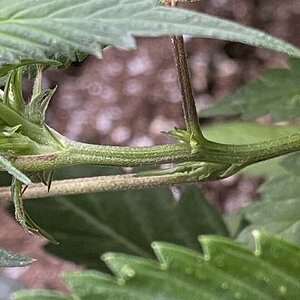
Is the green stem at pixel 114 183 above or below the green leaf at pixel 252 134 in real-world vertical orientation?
above

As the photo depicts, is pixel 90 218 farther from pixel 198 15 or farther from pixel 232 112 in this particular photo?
pixel 198 15

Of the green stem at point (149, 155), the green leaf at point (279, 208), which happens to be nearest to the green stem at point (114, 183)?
the green stem at point (149, 155)

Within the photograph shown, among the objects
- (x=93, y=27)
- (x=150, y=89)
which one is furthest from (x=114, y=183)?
(x=150, y=89)

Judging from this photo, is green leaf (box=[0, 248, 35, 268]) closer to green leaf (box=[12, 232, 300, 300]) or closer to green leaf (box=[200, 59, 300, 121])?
green leaf (box=[12, 232, 300, 300])

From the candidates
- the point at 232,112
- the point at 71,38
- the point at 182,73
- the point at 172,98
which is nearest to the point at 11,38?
the point at 71,38

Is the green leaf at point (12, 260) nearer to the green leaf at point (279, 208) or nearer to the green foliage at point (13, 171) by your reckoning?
the green foliage at point (13, 171)

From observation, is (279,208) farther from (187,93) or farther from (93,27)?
(93,27)

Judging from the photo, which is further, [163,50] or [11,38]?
[163,50]
